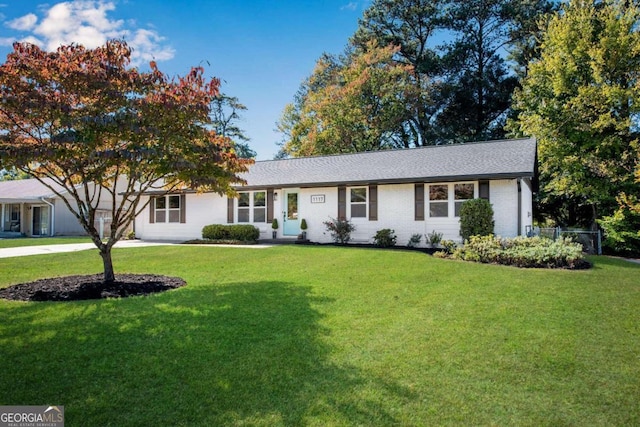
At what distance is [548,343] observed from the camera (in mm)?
4465

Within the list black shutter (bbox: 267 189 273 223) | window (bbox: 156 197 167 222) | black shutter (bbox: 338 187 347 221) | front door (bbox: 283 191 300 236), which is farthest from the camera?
window (bbox: 156 197 167 222)

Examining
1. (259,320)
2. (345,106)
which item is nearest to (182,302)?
(259,320)

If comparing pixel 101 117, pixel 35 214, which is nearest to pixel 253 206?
pixel 101 117

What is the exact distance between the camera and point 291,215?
1741 cm

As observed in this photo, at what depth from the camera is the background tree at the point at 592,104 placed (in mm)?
16562

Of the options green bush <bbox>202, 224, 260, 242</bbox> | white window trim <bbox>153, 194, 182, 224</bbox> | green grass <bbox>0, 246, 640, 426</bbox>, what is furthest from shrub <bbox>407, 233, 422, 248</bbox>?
white window trim <bbox>153, 194, 182, 224</bbox>

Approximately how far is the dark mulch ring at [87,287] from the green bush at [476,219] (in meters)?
9.23

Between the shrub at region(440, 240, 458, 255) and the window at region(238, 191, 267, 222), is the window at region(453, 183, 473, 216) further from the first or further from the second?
the window at region(238, 191, 267, 222)

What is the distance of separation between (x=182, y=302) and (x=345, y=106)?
2377 centimetres

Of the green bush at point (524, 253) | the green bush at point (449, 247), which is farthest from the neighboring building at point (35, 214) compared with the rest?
the green bush at point (524, 253)

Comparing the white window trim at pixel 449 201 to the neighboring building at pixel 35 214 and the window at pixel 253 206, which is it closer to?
the window at pixel 253 206

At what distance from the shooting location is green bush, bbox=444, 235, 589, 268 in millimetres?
9750

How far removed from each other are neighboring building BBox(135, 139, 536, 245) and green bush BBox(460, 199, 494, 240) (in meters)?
0.75

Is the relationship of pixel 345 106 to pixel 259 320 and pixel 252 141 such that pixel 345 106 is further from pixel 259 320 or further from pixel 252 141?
pixel 259 320
